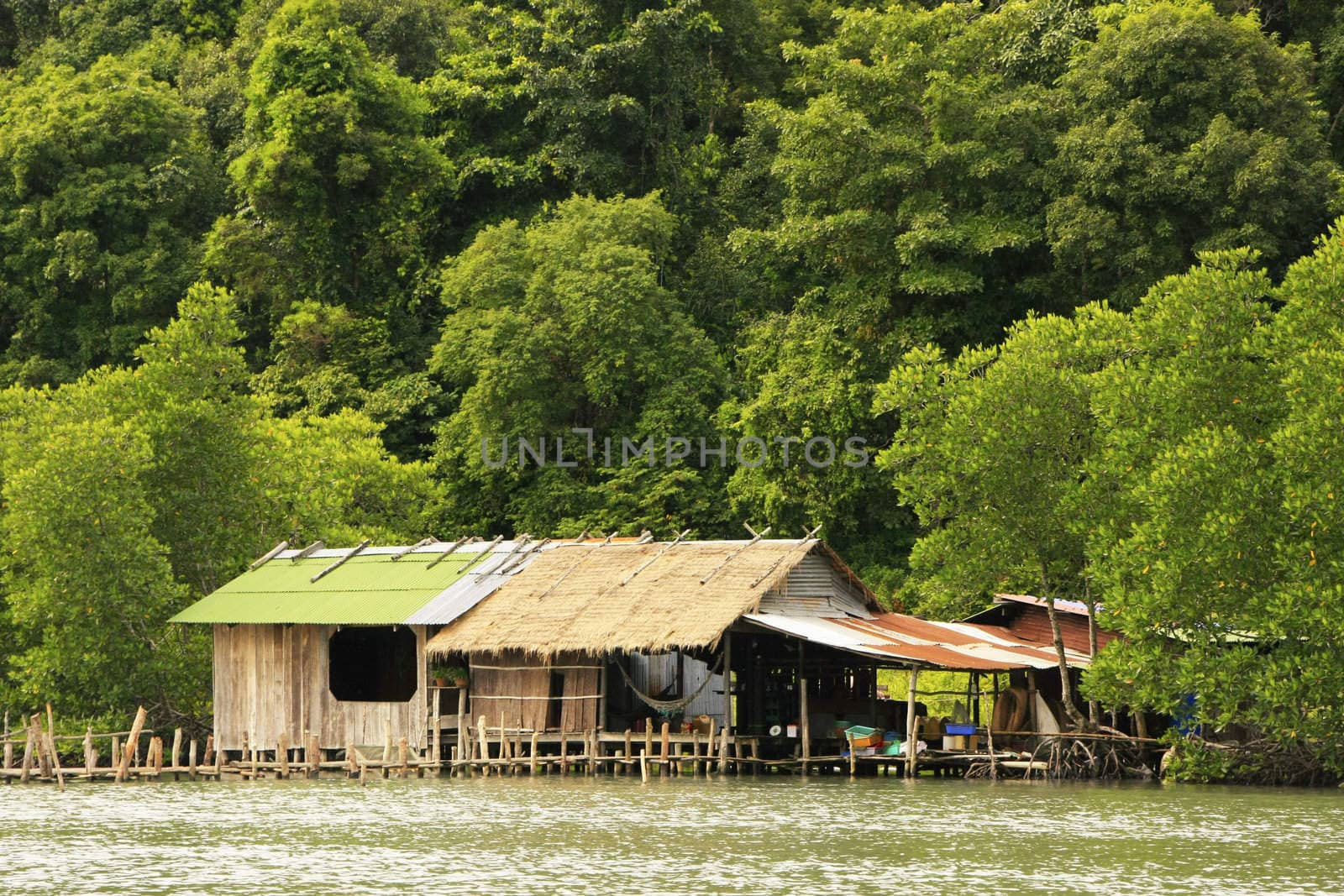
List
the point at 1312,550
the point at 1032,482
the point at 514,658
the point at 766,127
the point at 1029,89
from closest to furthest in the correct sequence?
1. the point at 1312,550
2. the point at 1032,482
3. the point at 514,658
4. the point at 1029,89
5. the point at 766,127

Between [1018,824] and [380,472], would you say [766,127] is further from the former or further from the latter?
[1018,824]

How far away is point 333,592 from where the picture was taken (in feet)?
103

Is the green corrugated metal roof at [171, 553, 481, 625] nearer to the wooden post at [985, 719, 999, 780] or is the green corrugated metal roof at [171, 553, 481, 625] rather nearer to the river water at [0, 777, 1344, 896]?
the river water at [0, 777, 1344, 896]

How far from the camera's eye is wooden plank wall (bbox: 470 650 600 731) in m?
29.9

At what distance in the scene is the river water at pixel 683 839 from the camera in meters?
17.6

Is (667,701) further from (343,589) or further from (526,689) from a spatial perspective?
(343,589)

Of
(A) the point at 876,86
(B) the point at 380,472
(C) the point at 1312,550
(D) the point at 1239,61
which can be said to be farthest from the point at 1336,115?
(B) the point at 380,472

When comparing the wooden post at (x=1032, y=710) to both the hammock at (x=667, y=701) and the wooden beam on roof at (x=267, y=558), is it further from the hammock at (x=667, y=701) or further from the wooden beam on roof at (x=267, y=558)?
the wooden beam on roof at (x=267, y=558)

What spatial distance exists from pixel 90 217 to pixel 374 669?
1907cm

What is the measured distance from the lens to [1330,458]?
24.1 m

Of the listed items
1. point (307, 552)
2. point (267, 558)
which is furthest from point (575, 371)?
point (267, 558)

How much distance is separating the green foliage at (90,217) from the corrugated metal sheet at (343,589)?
17773mm

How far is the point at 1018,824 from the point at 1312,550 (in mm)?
5668

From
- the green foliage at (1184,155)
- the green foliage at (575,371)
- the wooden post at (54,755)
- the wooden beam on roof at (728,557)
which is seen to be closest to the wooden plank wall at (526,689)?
the wooden beam on roof at (728,557)
